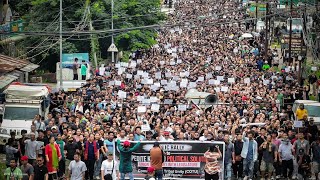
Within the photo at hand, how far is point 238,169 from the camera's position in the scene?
28406mm

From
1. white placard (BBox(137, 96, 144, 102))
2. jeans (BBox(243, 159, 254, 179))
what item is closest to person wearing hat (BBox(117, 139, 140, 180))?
jeans (BBox(243, 159, 254, 179))

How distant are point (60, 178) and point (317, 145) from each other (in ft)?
21.5

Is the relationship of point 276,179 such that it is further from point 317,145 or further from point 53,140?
point 53,140

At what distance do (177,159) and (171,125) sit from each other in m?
3.88

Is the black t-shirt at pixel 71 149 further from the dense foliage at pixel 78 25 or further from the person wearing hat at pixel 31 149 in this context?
the dense foliage at pixel 78 25

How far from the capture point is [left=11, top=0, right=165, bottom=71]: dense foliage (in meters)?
60.4

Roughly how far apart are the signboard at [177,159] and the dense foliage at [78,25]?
1188 inches

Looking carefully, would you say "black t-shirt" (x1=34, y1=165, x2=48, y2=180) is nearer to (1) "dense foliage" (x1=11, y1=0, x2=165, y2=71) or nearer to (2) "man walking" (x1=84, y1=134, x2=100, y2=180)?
(2) "man walking" (x1=84, y1=134, x2=100, y2=180)

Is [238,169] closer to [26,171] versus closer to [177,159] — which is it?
[177,159]

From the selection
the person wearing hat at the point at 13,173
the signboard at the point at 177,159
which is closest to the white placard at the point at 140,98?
the signboard at the point at 177,159

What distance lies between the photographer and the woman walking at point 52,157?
88.3ft

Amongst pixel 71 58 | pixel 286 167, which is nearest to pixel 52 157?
pixel 286 167

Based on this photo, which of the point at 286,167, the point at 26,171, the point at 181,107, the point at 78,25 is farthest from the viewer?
the point at 78,25

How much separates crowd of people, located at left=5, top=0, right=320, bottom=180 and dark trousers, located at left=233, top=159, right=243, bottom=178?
0.03 meters
